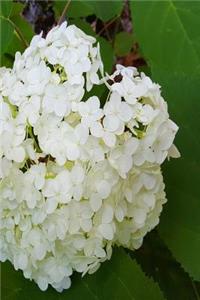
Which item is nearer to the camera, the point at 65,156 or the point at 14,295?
the point at 65,156

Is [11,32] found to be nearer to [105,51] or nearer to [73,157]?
[105,51]

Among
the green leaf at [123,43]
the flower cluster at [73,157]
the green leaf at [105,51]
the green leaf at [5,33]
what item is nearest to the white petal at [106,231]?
the flower cluster at [73,157]

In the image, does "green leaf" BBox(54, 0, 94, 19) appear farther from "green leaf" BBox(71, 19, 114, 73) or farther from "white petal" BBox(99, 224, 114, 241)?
"white petal" BBox(99, 224, 114, 241)

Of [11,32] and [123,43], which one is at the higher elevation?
[11,32]

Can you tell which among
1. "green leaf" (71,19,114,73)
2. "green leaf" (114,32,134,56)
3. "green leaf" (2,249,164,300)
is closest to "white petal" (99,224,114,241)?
"green leaf" (2,249,164,300)

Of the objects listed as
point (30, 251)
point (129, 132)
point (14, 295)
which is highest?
point (129, 132)

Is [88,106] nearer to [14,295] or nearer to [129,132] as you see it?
[129,132]

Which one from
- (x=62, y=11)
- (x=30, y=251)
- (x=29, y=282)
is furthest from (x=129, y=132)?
(x=62, y=11)

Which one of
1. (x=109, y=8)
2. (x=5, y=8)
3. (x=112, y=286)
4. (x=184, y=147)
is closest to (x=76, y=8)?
(x=109, y=8)
